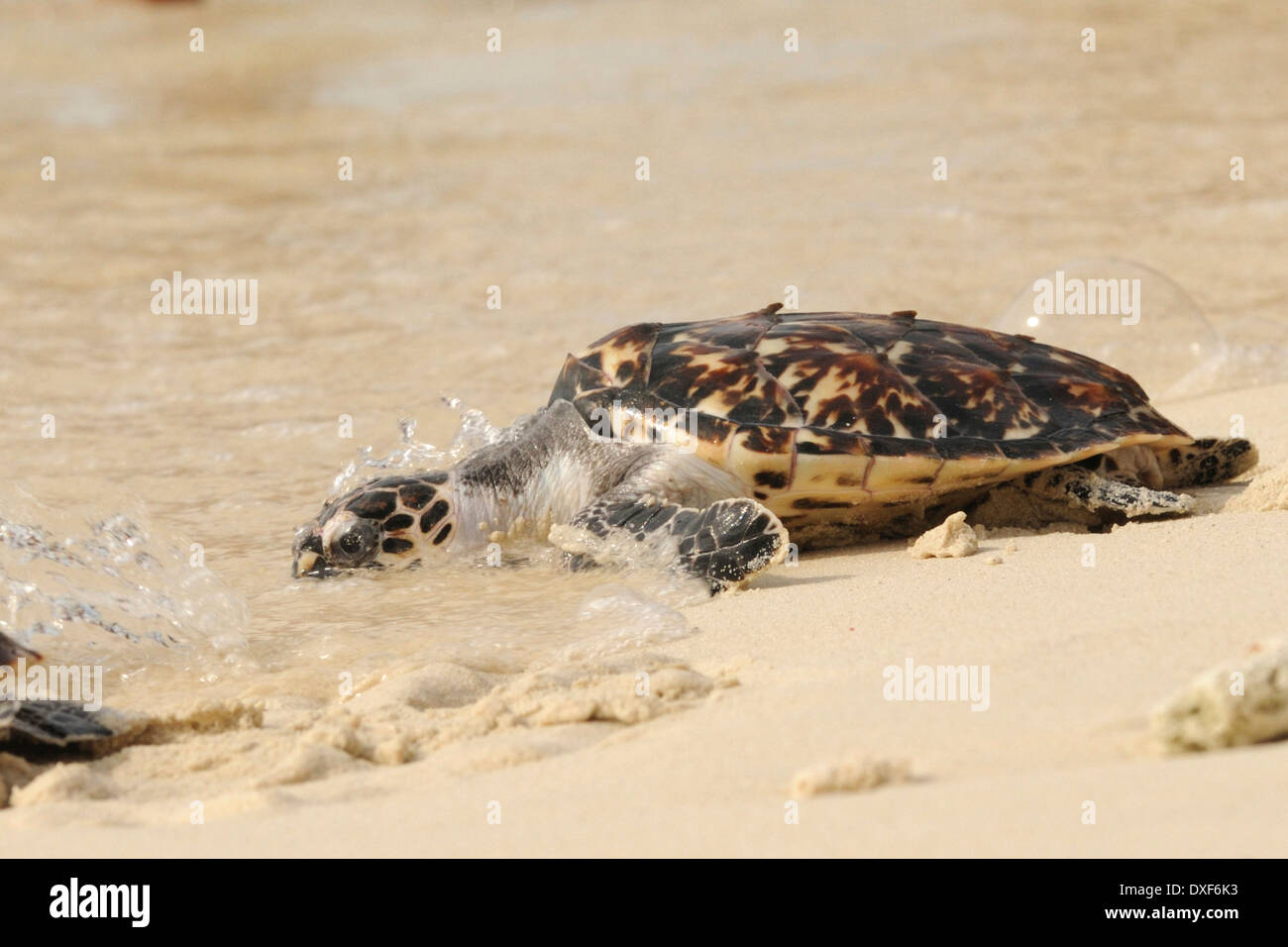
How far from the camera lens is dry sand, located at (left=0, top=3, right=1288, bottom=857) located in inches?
99.6

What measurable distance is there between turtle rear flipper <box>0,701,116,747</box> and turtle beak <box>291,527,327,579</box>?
1572 mm

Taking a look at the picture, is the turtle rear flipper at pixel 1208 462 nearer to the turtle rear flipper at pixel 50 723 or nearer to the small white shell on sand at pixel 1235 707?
→ the small white shell on sand at pixel 1235 707

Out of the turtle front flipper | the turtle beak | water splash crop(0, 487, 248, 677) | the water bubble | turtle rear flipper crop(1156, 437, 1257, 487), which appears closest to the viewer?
water splash crop(0, 487, 248, 677)

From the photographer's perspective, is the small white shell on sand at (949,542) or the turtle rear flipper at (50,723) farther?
the small white shell on sand at (949,542)

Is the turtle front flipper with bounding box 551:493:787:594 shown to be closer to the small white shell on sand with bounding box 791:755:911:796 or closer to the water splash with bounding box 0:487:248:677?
the water splash with bounding box 0:487:248:677

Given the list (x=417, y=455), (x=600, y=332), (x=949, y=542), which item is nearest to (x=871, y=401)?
(x=949, y=542)

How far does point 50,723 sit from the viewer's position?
10.0 feet

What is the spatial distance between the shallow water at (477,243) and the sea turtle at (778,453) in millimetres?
209

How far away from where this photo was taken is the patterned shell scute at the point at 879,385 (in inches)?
178

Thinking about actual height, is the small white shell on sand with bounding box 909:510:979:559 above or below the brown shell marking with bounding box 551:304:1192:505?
below

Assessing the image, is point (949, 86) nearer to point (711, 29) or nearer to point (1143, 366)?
point (711, 29)

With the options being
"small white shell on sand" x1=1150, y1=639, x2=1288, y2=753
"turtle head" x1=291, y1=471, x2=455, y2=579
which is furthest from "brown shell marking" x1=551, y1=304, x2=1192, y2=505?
"small white shell on sand" x1=1150, y1=639, x2=1288, y2=753

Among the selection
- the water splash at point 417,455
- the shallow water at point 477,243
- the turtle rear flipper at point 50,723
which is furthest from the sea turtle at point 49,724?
the water splash at point 417,455

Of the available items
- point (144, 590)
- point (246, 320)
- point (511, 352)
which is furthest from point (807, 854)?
point (246, 320)
